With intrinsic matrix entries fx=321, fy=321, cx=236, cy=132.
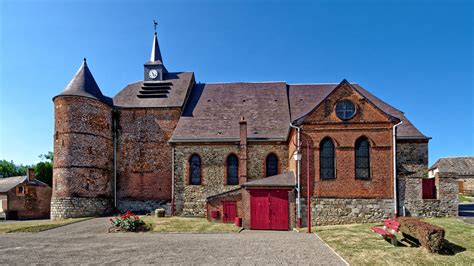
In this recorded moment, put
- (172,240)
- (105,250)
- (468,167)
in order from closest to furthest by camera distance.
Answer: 1. (105,250)
2. (172,240)
3. (468,167)

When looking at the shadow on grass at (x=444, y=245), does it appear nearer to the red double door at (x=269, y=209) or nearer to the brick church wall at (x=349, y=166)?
the brick church wall at (x=349, y=166)

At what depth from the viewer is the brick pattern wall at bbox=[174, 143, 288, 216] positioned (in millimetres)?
22953

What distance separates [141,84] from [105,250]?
64.6 ft

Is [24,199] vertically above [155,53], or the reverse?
[155,53]

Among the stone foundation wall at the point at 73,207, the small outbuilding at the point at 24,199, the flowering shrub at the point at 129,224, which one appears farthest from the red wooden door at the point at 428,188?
the small outbuilding at the point at 24,199

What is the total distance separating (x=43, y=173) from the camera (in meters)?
35.8

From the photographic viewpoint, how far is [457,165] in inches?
1816

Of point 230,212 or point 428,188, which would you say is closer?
point 428,188

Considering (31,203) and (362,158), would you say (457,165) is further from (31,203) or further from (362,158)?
(31,203)

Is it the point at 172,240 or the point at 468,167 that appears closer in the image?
the point at 172,240

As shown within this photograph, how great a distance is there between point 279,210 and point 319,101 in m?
11.1

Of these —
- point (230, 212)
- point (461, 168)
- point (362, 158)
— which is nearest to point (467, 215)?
point (362, 158)

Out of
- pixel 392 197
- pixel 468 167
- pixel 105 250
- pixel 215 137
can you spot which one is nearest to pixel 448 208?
pixel 392 197

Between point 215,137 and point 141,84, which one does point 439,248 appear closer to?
point 215,137
